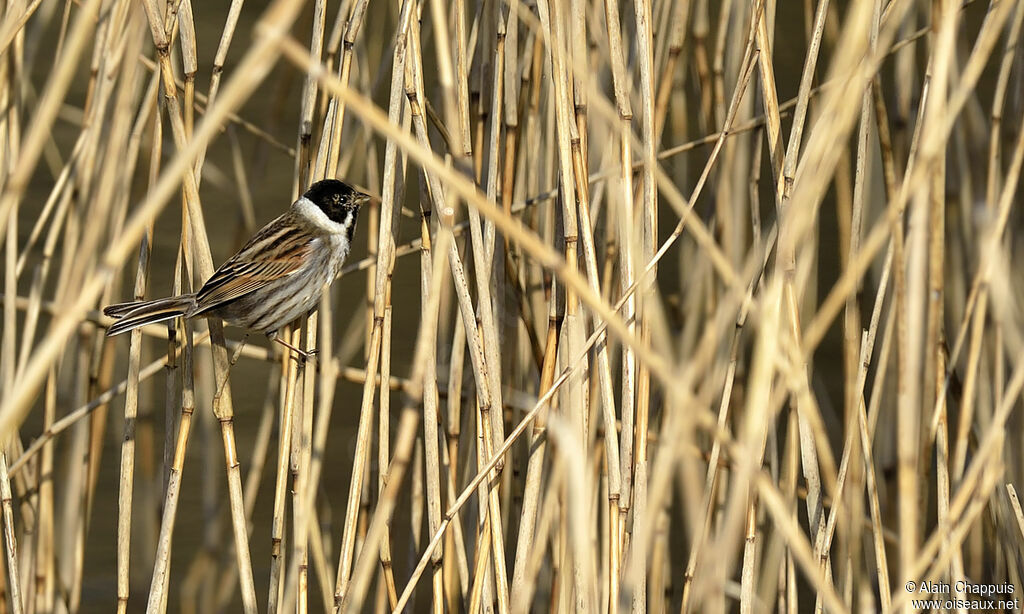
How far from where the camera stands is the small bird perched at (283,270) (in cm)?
215

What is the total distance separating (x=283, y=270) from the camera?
7.99 ft

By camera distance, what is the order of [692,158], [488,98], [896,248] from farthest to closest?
[692,158] → [488,98] → [896,248]

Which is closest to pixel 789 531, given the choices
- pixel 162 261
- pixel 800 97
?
pixel 800 97

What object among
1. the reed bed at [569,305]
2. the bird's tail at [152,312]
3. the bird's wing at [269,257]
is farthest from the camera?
the bird's wing at [269,257]

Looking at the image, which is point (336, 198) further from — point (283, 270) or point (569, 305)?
point (569, 305)

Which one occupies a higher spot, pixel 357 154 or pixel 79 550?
pixel 357 154

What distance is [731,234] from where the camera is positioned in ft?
8.39

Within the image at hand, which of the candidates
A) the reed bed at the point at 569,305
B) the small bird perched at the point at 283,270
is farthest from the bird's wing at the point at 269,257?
the reed bed at the point at 569,305

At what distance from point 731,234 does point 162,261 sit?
10.1 ft

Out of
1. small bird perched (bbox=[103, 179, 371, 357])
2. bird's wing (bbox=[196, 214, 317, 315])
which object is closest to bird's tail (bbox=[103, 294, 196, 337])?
small bird perched (bbox=[103, 179, 371, 357])

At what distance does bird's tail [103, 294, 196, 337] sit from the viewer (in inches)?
81.7

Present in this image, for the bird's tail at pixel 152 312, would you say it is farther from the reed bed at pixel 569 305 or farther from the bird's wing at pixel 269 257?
the bird's wing at pixel 269 257

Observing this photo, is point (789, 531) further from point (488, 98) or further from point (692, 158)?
point (692, 158)

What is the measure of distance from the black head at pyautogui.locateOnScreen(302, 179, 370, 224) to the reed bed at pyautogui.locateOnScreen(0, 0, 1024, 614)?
0.06 metres
